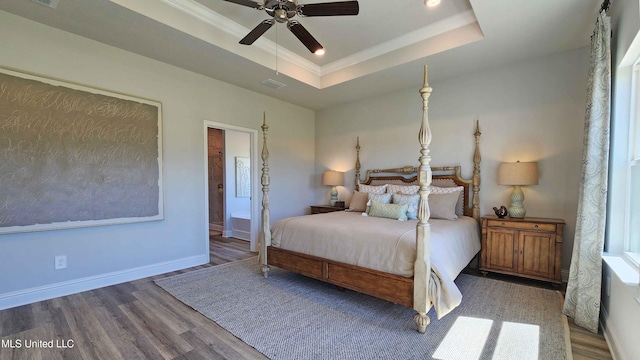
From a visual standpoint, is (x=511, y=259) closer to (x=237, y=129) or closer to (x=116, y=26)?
(x=237, y=129)

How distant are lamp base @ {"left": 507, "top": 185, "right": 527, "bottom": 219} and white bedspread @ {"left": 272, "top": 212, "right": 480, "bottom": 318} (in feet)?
1.48

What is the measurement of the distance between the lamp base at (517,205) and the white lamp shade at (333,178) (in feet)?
8.84

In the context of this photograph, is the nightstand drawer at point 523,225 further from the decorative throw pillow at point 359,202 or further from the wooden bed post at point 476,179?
the decorative throw pillow at point 359,202

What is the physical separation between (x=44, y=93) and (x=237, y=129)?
2.25m

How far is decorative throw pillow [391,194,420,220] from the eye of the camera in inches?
137

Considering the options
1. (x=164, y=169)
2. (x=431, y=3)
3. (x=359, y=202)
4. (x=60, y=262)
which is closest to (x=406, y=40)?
(x=431, y=3)

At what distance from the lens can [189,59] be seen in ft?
11.5

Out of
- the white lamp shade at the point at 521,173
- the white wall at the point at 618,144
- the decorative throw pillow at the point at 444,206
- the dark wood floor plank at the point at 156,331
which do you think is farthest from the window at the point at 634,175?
the dark wood floor plank at the point at 156,331

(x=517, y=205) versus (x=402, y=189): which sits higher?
(x=402, y=189)

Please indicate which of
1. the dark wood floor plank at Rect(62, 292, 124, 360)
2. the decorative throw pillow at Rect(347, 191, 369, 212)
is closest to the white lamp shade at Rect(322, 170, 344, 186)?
the decorative throw pillow at Rect(347, 191, 369, 212)

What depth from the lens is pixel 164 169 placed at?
3.67 metres

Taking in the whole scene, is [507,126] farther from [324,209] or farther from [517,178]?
[324,209]

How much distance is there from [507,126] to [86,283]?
17.8 ft

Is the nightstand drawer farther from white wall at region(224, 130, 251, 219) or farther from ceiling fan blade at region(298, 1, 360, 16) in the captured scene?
white wall at region(224, 130, 251, 219)
